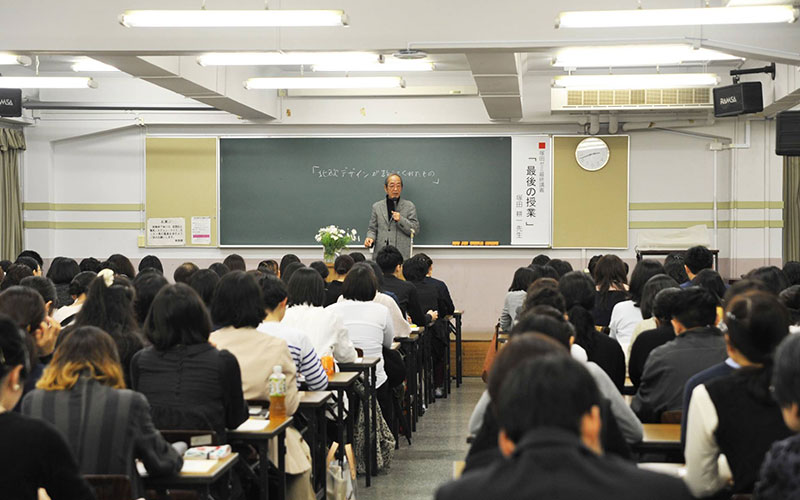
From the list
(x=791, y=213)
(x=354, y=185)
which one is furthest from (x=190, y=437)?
(x=791, y=213)

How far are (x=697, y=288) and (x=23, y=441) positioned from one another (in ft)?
9.63

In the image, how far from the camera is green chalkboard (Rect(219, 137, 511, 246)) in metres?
11.8

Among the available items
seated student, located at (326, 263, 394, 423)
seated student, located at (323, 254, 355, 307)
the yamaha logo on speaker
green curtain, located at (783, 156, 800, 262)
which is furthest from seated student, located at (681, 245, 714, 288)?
the yamaha logo on speaker

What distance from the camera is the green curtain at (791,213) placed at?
505 inches

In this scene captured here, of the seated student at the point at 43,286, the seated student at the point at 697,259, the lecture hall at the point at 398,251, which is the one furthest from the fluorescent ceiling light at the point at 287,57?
the seated student at the point at 697,259

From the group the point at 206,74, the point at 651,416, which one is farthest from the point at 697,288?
the point at 206,74

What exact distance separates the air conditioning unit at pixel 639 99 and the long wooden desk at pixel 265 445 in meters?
7.41

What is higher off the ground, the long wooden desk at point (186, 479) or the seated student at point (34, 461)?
the seated student at point (34, 461)

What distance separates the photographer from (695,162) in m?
11.6

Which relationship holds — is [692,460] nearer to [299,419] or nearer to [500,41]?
[299,419]

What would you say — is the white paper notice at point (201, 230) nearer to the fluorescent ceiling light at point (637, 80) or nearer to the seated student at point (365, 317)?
the fluorescent ceiling light at point (637, 80)

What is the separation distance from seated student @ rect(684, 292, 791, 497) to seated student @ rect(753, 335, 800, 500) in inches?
30.5

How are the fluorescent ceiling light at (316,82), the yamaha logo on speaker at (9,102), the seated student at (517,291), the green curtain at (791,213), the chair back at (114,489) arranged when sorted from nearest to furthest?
the chair back at (114,489) → the seated student at (517,291) → the fluorescent ceiling light at (316,82) → the yamaha logo on speaker at (9,102) → the green curtain at (791,213)

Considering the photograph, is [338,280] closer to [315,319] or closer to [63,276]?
[63,276]
